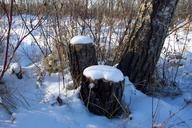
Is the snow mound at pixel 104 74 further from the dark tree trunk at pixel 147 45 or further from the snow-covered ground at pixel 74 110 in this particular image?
the dark tree trunk at pixel 147 45

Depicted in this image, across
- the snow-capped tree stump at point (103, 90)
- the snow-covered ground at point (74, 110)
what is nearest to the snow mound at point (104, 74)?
the snow-capped tree stump at point (103, 90)

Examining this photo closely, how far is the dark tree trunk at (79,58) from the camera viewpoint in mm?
3945

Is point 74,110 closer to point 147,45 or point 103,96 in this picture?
point 103,96

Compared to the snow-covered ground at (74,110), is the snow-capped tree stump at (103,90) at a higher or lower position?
higher

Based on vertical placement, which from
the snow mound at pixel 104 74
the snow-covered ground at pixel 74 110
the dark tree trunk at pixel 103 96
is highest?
the snow mound at pixel 104 74

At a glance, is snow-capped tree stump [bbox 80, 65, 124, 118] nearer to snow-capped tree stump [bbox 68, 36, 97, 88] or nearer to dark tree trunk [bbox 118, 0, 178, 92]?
snow-capped tree stump [bbox 68, 36, 97, 88]

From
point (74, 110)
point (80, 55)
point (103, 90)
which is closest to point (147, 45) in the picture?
point (80, 55)

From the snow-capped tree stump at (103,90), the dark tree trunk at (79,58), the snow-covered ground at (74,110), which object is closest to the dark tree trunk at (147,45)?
the snow-covered ground at (74,110)

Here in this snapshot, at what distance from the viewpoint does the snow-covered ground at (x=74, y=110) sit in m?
3.43

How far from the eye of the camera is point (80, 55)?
3963 mm

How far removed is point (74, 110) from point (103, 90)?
0.34 m

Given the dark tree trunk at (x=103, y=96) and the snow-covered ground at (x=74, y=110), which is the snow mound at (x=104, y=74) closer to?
the dark tree trunk at (x=103, y=96)

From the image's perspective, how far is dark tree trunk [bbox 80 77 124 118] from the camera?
3496 millimetres

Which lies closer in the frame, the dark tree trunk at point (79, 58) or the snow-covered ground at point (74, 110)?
the snow-covered ground at point (74, 110)
